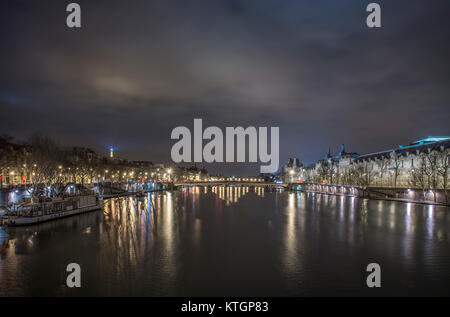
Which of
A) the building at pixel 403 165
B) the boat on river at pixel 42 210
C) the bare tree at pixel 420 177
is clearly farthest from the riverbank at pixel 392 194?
the boat on river at pixel 42 210

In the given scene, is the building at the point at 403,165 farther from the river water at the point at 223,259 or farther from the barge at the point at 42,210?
the barge at the point at 42,210

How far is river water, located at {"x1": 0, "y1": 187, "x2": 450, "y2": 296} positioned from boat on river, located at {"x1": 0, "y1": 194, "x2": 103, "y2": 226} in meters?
1.71

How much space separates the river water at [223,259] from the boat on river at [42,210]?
67.5 inches

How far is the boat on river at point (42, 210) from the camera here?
97.6ft

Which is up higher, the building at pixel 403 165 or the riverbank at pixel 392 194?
the building at pixel 403 165

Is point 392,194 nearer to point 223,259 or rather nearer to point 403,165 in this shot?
point 403,165

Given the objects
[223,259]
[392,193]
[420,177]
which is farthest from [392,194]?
[223,259]

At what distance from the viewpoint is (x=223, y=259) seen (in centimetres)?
1847

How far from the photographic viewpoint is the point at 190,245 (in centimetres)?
2233

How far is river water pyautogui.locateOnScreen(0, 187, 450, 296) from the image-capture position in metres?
13.7

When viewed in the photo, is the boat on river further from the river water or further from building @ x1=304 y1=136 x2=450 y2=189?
building @ x1=304 y1=136 x2=450 y2=189

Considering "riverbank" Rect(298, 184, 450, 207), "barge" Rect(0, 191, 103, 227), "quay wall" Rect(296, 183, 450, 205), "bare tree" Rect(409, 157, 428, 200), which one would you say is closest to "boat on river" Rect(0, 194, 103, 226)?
"barge" Rect(0, 191, 103, 227)
